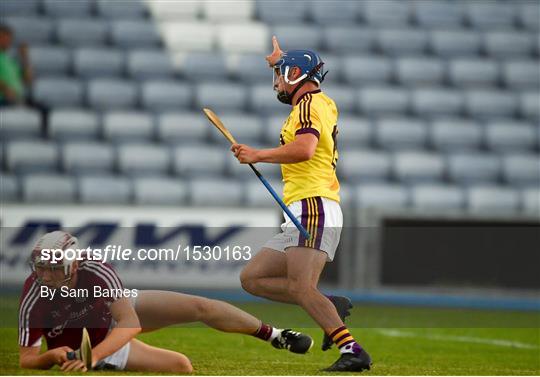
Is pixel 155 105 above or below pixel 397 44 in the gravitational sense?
below

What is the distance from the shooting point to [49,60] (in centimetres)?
1484

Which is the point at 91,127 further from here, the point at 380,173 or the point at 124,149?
the point at 380,173

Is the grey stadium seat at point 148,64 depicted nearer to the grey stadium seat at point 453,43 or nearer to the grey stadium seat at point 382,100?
the grey stadium seat at point 382,100

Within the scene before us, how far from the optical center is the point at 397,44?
1609 cm

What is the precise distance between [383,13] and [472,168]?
9.46 ft

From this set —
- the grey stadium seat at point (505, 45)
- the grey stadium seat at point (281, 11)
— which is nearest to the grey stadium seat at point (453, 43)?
the grey stadium seat at point (505, 45)

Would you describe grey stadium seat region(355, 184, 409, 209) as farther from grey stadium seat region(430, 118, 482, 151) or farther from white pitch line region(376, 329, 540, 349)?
white pitch line region(376, 329, 540, 349)

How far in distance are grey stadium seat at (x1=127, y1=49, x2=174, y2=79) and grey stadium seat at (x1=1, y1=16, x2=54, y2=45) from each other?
1.09 metres

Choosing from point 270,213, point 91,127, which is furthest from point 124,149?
point 270,213

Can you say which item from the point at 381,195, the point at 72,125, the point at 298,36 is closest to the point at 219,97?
the point at 298,36

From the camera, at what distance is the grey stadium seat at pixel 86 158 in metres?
13.5

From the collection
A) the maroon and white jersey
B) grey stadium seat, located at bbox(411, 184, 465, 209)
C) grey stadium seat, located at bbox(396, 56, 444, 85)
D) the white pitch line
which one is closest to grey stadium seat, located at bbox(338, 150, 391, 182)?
grey stadium seat, located at bbox(411, 184, 465, 209)

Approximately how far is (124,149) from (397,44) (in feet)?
14.4

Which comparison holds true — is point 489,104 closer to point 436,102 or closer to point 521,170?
point 436,102
